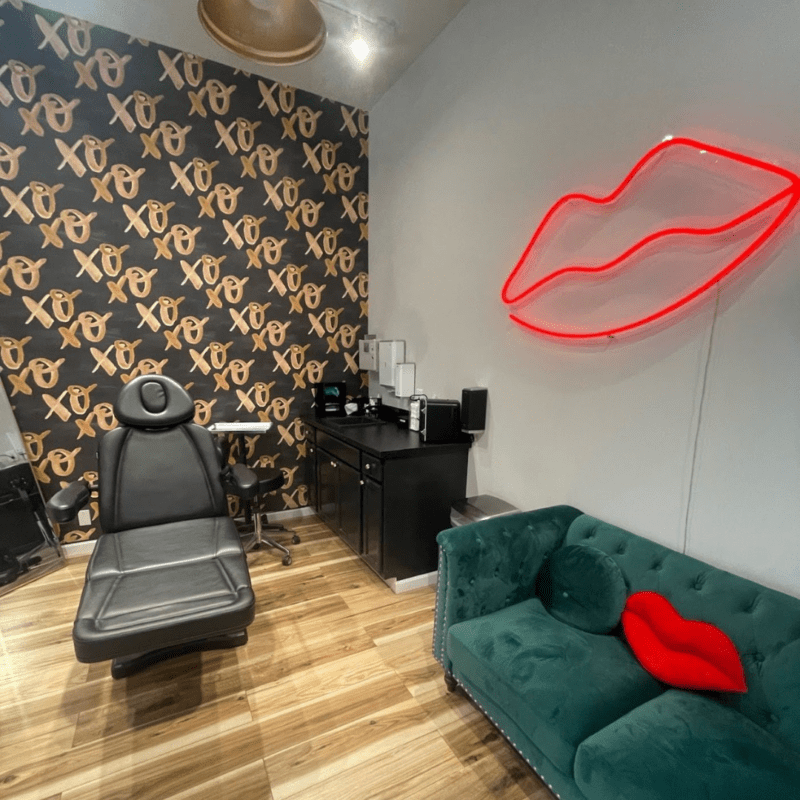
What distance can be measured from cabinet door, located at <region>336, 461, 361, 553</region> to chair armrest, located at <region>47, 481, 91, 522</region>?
142cm

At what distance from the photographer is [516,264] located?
2.22 meters

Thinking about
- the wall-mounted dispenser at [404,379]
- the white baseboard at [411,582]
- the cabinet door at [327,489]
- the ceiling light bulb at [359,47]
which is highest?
the ceiling light bulb at [359,47]

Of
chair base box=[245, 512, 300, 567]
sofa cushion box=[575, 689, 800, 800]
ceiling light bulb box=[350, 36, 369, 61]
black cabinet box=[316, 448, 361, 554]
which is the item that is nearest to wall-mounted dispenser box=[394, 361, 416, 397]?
black cabinet box=[316, 448, 361, 554]

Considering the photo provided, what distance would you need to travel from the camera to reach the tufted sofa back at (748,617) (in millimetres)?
1192

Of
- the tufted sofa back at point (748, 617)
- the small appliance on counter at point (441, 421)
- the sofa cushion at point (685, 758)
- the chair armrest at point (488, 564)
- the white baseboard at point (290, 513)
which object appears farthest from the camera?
the white baseboard at point (290, 513)

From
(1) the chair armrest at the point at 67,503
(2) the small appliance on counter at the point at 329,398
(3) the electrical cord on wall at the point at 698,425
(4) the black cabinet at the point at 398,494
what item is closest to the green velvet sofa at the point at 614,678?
(3) the electrical cord on wall at the point at 698,425

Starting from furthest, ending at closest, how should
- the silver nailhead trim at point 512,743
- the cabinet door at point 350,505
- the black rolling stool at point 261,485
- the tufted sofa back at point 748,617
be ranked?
the black rolling stool at point 261,485, the cabinet door at point 350,505, the silver nailhead trim at point 512,743, the tufted sofa back at point 748,617

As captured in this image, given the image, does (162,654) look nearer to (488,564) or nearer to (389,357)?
(488,564)

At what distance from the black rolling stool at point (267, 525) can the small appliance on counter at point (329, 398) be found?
62 cm

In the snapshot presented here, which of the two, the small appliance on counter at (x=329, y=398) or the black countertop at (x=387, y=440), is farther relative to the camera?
the small appliance on counter at (x=329, y=398)

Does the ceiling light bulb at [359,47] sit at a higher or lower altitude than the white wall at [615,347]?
higher

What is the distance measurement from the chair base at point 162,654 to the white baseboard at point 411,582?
2.81 ft

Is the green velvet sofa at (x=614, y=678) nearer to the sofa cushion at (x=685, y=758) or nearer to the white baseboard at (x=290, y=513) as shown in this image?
the sofa cushion at (x=685, y=758)

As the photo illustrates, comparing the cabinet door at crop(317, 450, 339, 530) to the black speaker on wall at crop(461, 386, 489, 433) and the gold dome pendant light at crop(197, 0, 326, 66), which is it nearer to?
the black speaker on wall at crop(461, 386, 489, 433)
